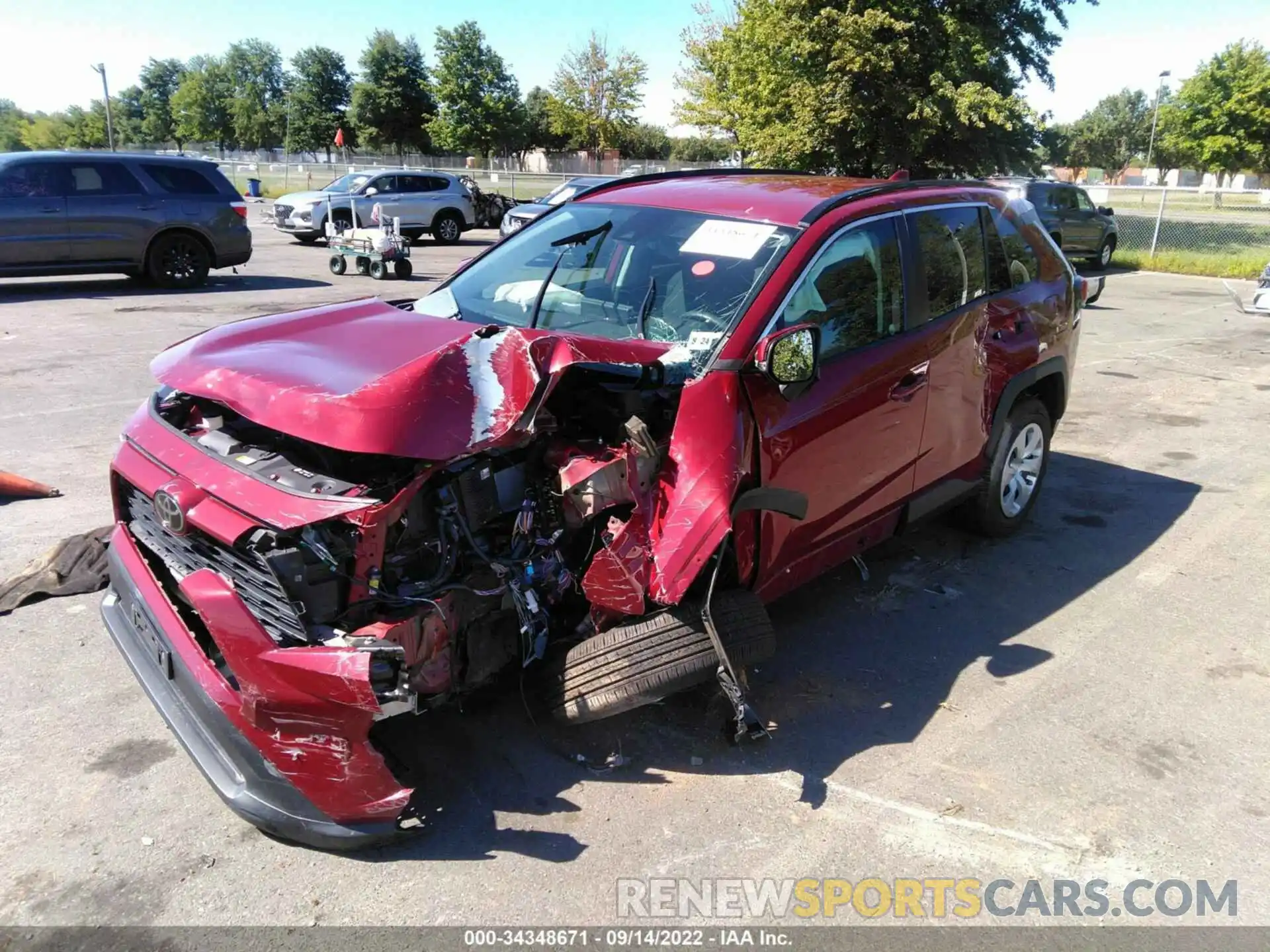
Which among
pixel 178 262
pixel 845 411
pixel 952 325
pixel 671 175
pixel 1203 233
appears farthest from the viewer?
pixel 1203 233

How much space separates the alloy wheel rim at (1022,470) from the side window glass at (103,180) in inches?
494

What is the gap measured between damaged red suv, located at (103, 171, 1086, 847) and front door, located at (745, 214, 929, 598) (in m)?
0.01

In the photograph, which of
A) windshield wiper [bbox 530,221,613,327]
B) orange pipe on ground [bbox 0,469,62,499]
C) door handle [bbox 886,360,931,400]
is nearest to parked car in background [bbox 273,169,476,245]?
orange pipe on ground [bbox 0,469,62,499]

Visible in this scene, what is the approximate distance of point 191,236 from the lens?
13.5m

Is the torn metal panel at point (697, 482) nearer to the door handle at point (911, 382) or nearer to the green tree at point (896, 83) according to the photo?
the door handle at point (911, 382)

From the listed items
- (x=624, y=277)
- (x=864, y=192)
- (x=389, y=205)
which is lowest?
(x=624, y=277)

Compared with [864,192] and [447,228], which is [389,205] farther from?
[864,192]

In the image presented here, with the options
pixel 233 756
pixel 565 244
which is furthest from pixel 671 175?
pixel 233 756

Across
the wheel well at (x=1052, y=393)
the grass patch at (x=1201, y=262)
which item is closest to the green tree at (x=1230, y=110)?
the grass patch at (x=1201, y=262)

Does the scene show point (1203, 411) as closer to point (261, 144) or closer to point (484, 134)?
point (484, 134)

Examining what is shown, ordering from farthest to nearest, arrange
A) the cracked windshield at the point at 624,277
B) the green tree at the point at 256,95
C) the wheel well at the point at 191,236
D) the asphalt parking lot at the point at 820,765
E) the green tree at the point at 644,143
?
1. the green tree at the point at 256,95
2. the green tree at the point at 644,143
3. the wheel well at the point at 191,236
4. the cracked windshield at the point at 624,277
5. the asphalt parking lot at the point at 820,765

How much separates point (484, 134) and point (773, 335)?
59402 millimetres

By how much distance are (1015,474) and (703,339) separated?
2782 mm

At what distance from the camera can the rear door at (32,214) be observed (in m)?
11.9
